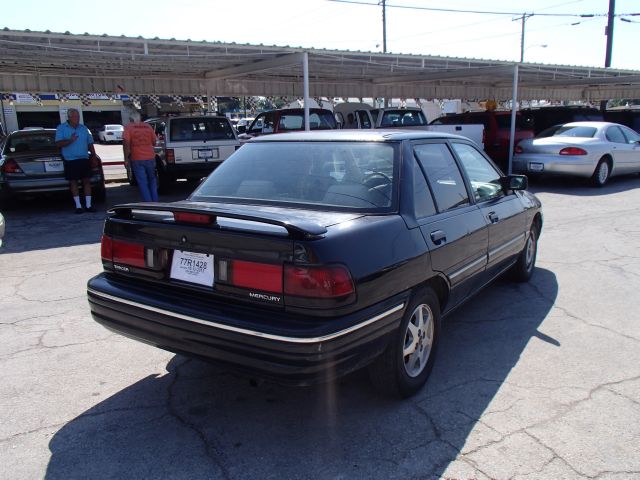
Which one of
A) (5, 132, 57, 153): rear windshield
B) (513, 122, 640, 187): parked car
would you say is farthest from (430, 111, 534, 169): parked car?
(5, 132, 57, 153): rear windshield

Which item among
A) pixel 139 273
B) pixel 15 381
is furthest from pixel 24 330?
pixel 139 273

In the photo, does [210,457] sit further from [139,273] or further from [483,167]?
[483,167]

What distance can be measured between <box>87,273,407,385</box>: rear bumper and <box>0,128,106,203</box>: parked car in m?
7.28

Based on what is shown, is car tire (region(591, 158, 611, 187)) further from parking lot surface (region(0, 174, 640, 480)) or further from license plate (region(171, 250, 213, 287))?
license plate (region(171, 250, 213, 287))

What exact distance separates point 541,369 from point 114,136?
1571 inches

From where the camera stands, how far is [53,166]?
9172 mm

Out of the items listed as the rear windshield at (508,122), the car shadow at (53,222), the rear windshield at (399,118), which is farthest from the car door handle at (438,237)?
the rear windshield at (399,118)

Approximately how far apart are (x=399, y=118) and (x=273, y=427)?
44.3 feet

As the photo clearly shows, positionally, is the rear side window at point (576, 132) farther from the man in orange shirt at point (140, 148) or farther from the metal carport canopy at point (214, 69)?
the man in orange shirt at point (140, 148)

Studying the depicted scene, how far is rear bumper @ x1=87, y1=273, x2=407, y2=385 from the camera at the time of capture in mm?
2422

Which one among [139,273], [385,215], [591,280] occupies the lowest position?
[591,280]

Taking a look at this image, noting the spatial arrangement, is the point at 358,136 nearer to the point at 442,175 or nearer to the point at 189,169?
the point at 442,175

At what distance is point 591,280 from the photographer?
213 inches

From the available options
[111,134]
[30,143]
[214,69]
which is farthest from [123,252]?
[111,134]
